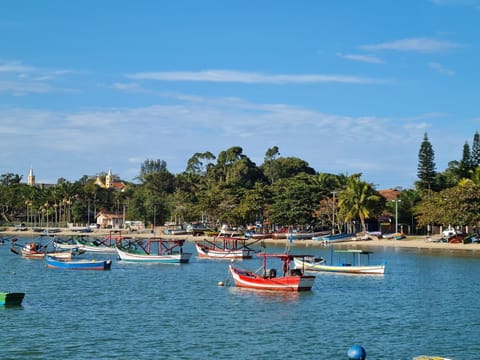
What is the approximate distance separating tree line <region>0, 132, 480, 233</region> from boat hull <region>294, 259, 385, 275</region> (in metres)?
39.4

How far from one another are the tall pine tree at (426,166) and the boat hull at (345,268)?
63527 mm

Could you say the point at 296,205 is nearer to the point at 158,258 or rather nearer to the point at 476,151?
the point at 476,151

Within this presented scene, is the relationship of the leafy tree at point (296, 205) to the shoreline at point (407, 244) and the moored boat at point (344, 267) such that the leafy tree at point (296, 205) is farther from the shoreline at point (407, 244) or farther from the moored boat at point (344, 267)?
the moored boat at point (344, 267)

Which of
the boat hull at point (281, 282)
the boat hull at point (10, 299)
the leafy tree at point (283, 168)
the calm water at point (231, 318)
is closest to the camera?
the calm water at point (231, 318)

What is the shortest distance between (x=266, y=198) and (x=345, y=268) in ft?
221

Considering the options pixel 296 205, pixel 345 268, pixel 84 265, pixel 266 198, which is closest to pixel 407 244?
pixel 296 205

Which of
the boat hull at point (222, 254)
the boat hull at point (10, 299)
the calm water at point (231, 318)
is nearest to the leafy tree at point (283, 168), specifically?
the boat hull at point (222, 254)

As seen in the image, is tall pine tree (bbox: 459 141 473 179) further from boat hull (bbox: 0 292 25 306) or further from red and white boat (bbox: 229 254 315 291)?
boat hull (bbox: 0 292 25 306)

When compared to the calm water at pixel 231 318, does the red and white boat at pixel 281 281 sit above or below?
above

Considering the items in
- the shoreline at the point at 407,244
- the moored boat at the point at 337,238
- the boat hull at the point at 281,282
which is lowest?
the boat hull at the point at 281,282

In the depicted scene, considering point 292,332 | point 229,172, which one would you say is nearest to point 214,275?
point 292,332

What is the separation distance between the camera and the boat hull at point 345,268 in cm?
6072

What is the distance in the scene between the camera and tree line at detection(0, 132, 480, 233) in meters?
112

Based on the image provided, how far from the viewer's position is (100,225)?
167 metres
